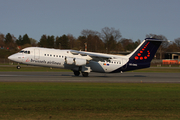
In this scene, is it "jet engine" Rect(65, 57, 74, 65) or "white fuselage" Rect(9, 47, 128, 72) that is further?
"white fuselage" Rect(9, 47, 128, 72)

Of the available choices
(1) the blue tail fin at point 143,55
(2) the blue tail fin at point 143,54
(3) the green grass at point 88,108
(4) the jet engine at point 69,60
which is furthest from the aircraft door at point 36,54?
(3) the green grass at point 88,108

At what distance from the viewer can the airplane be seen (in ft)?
104

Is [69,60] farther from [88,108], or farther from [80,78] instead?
[88,108]

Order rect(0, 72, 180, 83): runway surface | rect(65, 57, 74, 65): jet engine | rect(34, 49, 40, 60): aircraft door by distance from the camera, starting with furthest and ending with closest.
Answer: rect(34, 49, 40, 60): aircraft door → rect(65, 57, 74, 65): jet engine → rect(0, 72, 180, 83): runway surface

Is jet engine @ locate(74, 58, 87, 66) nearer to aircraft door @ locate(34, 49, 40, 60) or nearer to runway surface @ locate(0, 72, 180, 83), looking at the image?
runway surface @ locate(0, 72, 180, 83)

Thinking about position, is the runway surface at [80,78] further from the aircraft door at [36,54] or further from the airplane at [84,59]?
the aircraft door at [36,54]

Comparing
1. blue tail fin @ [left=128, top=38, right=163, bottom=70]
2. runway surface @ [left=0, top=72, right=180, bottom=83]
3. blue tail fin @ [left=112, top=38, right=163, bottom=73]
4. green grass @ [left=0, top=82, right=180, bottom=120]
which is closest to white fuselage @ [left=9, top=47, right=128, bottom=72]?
runway surface @ [left=0, top=72, right=180, bottom=83]

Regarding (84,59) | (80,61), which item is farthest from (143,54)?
(80,61)

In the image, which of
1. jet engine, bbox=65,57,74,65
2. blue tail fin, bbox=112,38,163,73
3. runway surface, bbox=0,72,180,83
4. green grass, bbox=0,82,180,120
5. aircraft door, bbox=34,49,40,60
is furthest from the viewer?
blue tail fin, bbox=112,38,163,73

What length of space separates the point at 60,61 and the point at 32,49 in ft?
15.3

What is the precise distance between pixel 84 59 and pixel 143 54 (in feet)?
33.2

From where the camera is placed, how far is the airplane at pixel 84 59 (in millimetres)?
31578

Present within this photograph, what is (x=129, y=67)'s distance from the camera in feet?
113

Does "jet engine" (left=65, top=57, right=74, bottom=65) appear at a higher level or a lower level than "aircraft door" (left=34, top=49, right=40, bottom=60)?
lower
